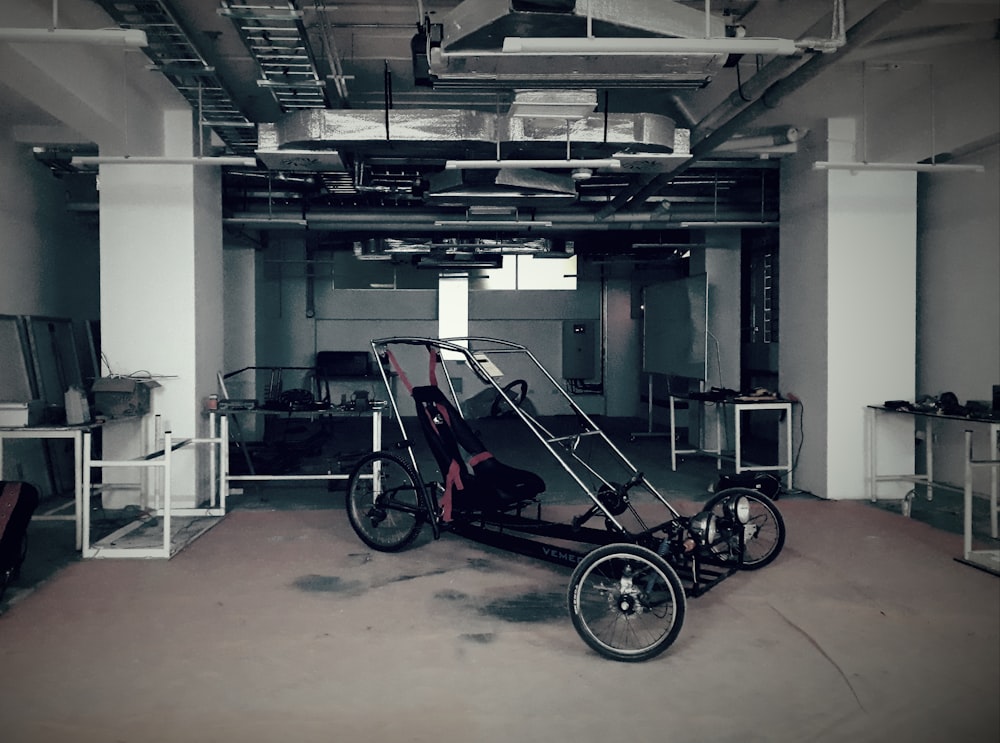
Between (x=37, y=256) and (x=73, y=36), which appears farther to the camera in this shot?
(x=37, y=256)

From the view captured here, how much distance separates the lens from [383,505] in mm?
4742

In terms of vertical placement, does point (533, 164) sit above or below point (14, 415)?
above

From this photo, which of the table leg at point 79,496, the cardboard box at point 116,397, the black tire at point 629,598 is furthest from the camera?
the cardboard box at point 116,397

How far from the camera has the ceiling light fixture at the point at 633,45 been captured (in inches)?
127

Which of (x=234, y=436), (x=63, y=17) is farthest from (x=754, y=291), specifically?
(x=63, y=17)

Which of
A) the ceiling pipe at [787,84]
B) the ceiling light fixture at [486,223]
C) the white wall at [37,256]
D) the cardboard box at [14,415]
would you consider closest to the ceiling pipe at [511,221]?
the ceiling light fixture at [486,223]

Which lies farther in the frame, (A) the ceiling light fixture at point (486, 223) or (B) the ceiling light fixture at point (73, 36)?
(A) the ceiling light fixture at point (486, 223)

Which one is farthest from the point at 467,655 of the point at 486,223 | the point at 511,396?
the point at 486,223

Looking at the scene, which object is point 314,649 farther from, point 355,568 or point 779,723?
point 779,723

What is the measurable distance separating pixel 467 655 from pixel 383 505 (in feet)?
5.61

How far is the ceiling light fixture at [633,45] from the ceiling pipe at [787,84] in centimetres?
64

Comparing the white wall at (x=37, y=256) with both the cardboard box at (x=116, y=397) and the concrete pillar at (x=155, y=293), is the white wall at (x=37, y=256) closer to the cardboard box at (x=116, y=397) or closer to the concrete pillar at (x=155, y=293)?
the concrete pillar at (x=155, y=293)

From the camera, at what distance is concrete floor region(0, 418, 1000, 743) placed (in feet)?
8.46

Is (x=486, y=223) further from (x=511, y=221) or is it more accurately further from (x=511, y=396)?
(x=511, y=396)
